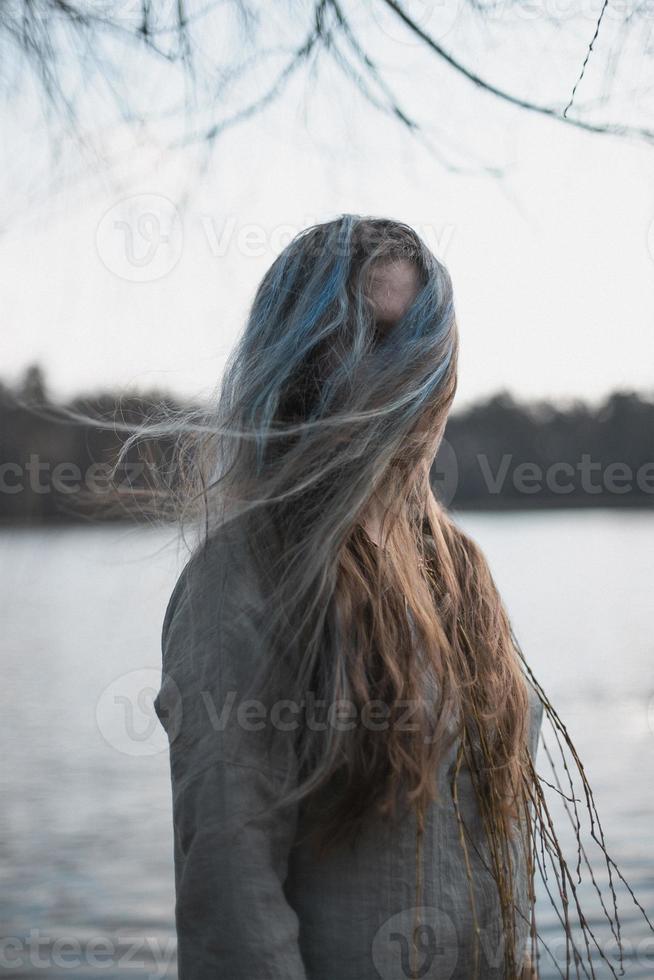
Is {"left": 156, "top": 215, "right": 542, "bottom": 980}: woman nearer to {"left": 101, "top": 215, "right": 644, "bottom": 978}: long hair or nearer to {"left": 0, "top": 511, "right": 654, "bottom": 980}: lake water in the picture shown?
{"left": 101, "top": 215, "right": 644, "bottom": 978}: long hair

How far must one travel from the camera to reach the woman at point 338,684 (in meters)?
0.70

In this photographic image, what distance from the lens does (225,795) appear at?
0.69 meters

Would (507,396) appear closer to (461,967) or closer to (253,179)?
(253,179)

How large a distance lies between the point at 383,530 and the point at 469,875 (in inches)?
11.6

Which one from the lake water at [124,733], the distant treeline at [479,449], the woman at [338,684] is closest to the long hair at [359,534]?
the woman at [338,684]

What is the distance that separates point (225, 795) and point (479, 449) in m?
2.95

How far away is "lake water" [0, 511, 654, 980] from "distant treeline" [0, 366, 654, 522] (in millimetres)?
152

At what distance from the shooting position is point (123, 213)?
1.38 m

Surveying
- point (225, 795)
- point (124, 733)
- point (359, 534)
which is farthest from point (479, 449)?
point (124, 733)

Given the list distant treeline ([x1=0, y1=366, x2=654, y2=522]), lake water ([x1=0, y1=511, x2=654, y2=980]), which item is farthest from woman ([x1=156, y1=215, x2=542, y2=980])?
distant treeline ([x1=0, y1=366, x2=654, y2=522])

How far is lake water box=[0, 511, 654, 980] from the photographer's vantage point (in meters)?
2.89

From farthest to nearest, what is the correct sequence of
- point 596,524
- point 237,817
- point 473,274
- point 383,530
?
point 596,524 → point 473,274 → point 383,530 → point 237,817

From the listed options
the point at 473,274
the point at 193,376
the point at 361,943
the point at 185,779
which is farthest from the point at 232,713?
the point at 473,274

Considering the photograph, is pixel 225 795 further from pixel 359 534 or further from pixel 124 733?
pixel 124 733
